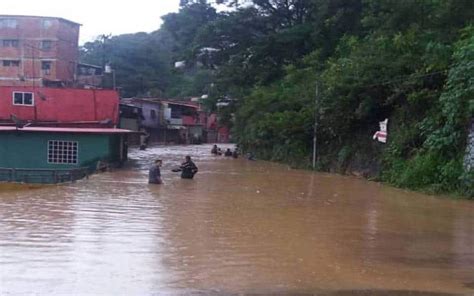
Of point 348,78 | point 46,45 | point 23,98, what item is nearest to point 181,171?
point 348,78

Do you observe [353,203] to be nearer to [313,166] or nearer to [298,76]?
[313,166]

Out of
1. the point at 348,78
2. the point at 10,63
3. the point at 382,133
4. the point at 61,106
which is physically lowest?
the point at 382,133

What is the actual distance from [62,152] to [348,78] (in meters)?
13.1

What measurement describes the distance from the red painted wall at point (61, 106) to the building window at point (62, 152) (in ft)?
24.8

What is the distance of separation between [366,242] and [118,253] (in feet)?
13.9

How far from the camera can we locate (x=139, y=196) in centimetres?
1831

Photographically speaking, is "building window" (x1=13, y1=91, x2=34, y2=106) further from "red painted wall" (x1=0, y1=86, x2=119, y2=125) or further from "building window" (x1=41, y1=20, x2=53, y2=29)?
"building window" (x1=41, y1=20, x2=53, y2=29)

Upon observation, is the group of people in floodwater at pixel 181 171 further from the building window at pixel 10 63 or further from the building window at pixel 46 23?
the building window at pixel 10 63

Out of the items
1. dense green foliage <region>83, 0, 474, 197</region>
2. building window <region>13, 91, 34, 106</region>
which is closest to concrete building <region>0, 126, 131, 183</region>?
building window <region>13, 91, 34, 106</region>

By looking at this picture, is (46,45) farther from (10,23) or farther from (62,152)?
(62,152)

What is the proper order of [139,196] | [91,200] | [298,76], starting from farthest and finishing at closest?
[298,76], [139,196], [91,200]

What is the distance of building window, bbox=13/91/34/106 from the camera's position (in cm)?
3756

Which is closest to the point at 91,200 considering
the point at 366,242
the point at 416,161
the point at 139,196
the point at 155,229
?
the point at 139,196

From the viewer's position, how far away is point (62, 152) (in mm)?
30188
